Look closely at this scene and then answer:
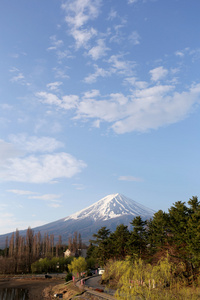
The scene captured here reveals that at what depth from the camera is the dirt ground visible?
4742 cm

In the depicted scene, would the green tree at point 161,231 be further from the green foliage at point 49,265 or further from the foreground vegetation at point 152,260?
the green foliage at point 49,265

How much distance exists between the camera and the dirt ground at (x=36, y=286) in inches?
1867

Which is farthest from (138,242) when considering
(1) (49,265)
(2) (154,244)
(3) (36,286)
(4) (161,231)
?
(1) (49,265)

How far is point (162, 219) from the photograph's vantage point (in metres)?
42.0

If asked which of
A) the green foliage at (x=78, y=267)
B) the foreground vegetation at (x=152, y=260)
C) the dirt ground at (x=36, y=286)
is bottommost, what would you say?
the dirt ground at (x=36, y=286)

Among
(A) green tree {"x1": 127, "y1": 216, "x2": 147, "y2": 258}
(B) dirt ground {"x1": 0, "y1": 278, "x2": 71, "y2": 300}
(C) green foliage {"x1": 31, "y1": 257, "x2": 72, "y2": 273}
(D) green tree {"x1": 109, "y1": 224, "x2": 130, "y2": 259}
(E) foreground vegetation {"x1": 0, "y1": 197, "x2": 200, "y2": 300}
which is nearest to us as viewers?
(E) foreground vegetation {"x1": 0, "y1": 197, "x2": 200, "y2": 300}

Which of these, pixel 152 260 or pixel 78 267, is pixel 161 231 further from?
pixel 78 267

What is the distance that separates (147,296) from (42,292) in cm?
4228

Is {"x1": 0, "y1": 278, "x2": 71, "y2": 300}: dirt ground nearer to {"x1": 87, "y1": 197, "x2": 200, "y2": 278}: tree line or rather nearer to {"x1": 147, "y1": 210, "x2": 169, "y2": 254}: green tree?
{"x1": 87, "y1": 197, "x2": 200, "y2": 278}: tree line

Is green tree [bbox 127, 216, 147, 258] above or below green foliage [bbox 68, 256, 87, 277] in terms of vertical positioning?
above

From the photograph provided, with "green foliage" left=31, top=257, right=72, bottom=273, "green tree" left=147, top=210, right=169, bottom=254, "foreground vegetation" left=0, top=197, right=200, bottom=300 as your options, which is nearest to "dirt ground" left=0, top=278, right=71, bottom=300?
"foreground vegetation" left=0, top=197, right=200, bottom=300

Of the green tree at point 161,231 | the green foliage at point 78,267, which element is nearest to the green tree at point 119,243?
the green foliage at point 78,267

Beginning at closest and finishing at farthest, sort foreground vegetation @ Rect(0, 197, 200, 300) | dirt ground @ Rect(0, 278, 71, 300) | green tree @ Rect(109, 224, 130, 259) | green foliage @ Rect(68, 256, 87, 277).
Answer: foreground vegetation @ Rect(0, 197, 200, 300)
dirt ground @ Rect(0, 278, 71, 300)
green tree @ Rect(109, 224, 130, 259)
green foliage @ Rect(68, 256, 87, 277)

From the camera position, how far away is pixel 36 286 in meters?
57.3
